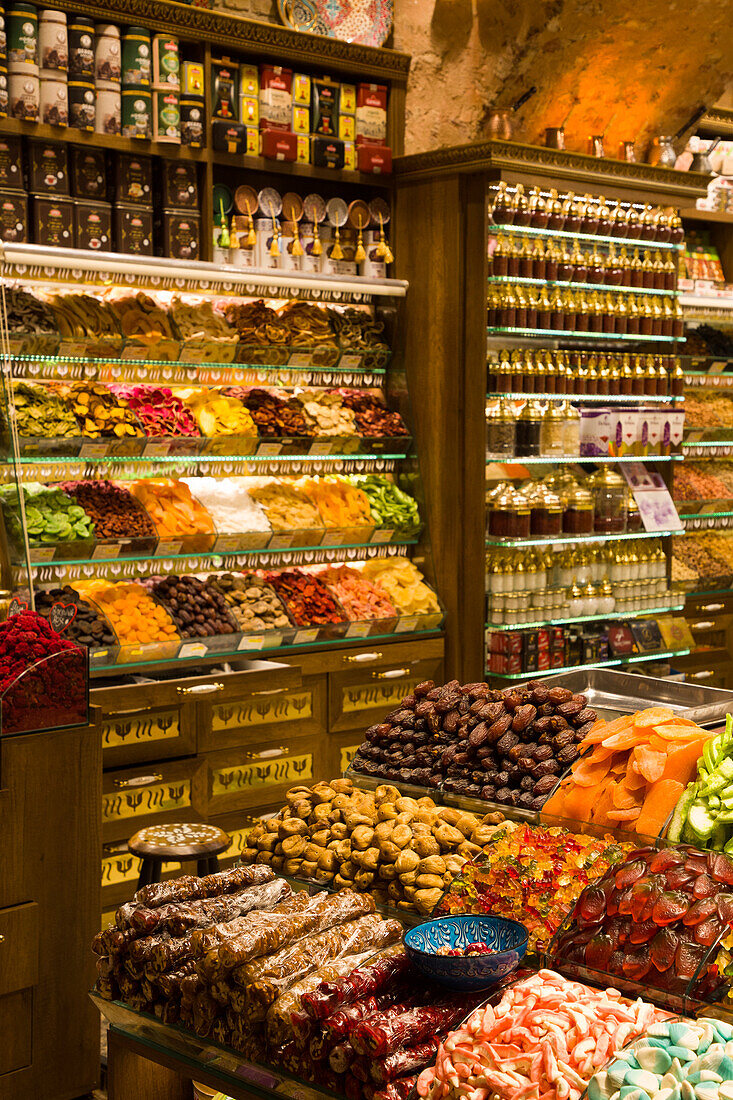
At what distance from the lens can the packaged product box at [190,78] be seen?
517cm

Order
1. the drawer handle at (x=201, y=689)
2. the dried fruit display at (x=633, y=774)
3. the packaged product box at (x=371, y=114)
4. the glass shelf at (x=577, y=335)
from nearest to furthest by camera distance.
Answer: the dried fruit display at (x=633, y=774)
the drawer handle at (x=201, y=689)
the glass shelf at (x=577, y=335)
the packaged product box at (x=371, y=114)

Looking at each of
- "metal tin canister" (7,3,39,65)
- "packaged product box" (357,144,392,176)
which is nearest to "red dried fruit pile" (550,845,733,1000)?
"metal tin canister" (7,3,39,65)

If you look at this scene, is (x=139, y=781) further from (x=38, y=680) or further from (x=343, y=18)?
(x=343, y=18)

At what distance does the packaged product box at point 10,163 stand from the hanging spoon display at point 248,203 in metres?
1.07

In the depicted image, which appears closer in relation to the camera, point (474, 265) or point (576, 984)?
point (576, 984)

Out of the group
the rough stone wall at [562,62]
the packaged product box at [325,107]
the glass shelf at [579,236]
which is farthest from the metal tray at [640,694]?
the rough stone wall at [562,62]

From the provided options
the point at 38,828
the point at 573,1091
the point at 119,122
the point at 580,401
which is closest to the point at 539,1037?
the point at 573,1091

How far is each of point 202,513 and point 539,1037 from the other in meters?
3.61

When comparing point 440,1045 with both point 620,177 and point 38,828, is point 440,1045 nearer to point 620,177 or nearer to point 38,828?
point 38,828

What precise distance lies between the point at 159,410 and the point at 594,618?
2490 mm

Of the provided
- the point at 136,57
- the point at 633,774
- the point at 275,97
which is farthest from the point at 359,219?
the point at 633,774

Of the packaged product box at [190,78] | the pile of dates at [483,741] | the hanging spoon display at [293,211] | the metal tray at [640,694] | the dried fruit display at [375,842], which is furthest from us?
the hanging spoon display at [293,211]

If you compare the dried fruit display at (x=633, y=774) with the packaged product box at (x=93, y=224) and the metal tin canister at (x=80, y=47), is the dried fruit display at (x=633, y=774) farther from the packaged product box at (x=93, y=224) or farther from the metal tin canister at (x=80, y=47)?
the metal tin canister at (x=80, y=47)

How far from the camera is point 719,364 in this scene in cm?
746
